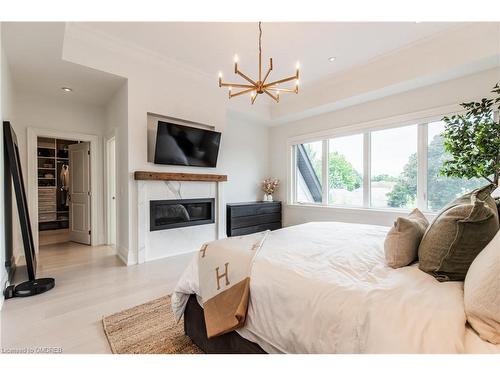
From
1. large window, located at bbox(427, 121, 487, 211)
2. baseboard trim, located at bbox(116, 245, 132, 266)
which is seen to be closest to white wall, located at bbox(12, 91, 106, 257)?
baseboard trim, located at bbox(116, 245, 132, 266)

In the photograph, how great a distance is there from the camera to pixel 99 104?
4.36 meters

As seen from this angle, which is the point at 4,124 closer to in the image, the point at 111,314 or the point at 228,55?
the point at 111,314

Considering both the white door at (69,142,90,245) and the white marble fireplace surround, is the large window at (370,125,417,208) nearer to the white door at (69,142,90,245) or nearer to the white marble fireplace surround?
the white marble fireplace surround

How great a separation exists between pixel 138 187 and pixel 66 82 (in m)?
1.82

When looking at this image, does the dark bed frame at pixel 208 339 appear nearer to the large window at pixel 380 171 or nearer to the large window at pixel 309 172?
the large window at pixel 380 171

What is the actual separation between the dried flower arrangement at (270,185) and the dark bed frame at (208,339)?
4080mm

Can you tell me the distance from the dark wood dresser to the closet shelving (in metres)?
Answer: 4.69

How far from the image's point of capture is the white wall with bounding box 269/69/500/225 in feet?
10.5

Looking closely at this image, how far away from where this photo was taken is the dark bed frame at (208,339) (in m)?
1.21

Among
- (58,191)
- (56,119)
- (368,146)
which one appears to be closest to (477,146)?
(368,146)

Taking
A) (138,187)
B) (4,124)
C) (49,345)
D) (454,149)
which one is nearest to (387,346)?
(49,345)

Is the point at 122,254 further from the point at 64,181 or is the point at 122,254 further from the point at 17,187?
the point at 64,181

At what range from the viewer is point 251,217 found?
192 inches

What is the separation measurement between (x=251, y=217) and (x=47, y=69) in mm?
3824
